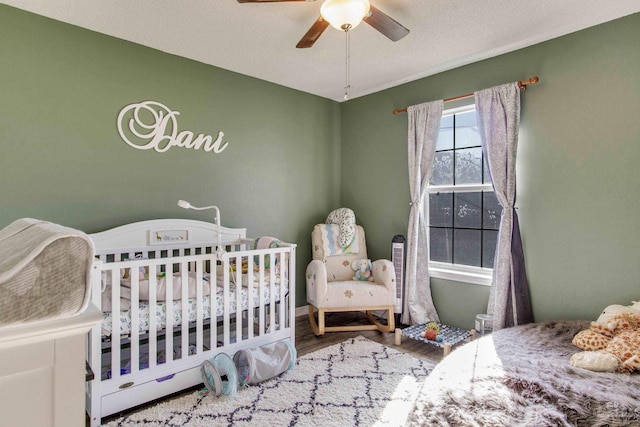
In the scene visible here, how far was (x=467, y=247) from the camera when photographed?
313 cm

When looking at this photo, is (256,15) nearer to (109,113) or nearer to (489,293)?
(109,113)

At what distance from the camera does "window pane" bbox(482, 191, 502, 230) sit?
2924mm

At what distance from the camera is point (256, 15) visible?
88.4 inches

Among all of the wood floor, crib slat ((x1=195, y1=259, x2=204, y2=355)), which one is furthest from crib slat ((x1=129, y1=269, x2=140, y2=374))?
the wood floor

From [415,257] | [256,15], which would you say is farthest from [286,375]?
[256,15]

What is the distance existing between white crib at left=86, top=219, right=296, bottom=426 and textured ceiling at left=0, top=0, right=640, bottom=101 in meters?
1.36

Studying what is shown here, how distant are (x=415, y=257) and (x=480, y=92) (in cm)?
148

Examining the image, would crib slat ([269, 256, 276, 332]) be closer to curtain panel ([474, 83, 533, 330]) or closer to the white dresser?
curtain panel ([474, 83, 533, 330])

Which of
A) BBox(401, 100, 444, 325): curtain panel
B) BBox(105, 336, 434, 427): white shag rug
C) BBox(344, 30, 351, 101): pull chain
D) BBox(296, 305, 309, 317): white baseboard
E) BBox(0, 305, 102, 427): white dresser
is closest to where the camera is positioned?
BBox(0, 305, 102, 427): white dresser

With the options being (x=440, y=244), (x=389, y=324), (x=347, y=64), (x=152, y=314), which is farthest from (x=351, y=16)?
(x=389, y=324)

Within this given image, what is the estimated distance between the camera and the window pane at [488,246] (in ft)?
9.70

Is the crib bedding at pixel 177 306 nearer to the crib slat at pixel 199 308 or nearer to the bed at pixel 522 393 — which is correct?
the crib slat at pixel 199 308

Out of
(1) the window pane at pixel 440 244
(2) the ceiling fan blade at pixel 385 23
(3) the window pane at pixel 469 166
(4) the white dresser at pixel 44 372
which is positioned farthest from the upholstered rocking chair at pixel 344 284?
(4) the white dresser at pixel 44 372

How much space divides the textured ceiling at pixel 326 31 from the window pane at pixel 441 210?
112 centimetres
